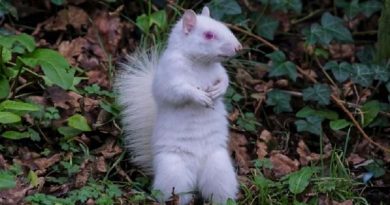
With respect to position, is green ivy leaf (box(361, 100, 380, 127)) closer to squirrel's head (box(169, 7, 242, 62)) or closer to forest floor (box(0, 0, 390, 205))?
forest floor (box(0, 0, 390, 205))

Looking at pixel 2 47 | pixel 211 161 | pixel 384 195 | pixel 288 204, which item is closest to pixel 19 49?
pixel 2 47

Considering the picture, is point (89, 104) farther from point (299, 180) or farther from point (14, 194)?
point (299, 180)

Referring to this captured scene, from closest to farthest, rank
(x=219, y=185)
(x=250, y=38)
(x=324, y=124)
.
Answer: (x=219, y=185)
(x=324, y=124)
(x=250, y=38)

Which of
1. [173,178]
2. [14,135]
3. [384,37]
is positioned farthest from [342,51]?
[14,135]

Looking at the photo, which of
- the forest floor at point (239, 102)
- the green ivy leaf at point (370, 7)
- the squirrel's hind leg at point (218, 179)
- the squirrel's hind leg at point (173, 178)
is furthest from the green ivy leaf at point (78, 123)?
A: the green ivy leaf at point (370, 7)

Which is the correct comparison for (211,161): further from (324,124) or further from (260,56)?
(260,56)

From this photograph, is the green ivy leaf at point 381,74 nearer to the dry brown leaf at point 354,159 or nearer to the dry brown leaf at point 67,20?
the dry brown leaf at point 354,159
